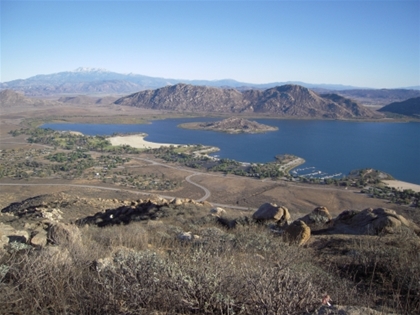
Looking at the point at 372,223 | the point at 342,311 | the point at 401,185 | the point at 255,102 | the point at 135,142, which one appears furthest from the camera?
the point at 255,102

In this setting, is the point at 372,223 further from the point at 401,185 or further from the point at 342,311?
the point at 401,185

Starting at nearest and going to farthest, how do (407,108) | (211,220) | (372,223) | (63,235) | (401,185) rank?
(63,235) < (372,223) < (211,220) < (401,185) < (407,108)

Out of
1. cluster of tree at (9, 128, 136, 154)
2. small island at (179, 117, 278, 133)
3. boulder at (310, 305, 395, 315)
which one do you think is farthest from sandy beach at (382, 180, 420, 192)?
small island at (179, 117, 278, 133)

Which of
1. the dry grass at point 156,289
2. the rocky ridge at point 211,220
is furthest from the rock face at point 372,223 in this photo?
the dry grass at point 156,289

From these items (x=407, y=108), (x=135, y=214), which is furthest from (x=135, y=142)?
(x=407, y=108)

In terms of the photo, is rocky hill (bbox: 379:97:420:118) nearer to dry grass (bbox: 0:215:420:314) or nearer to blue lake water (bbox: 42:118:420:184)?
blue lake water (bbox: 42:118:420:184)

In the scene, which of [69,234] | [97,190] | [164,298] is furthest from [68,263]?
[97,190]

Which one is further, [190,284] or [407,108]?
[407,108]

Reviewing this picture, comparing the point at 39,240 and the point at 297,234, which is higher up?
the point at 39,240
